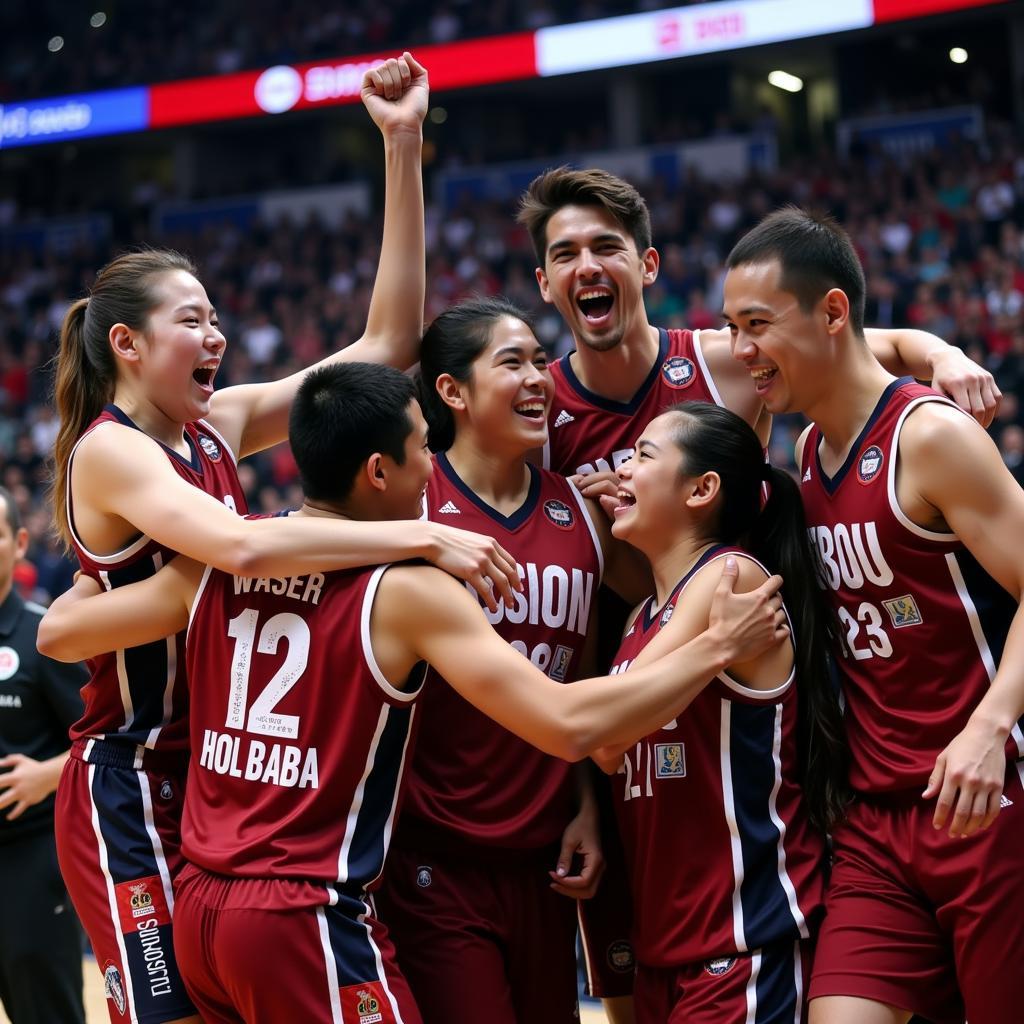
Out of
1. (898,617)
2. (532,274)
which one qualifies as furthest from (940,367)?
(532,274)

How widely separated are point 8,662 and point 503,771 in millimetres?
2645

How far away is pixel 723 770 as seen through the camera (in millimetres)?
3449

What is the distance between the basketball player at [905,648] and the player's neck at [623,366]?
665 mm

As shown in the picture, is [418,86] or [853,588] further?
[418,86]

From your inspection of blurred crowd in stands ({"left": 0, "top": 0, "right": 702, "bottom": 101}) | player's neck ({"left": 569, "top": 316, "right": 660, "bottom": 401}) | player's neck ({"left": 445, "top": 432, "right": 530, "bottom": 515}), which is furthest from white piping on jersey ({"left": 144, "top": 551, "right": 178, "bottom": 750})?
blurred crowd in stands ({"left": 0, "top": 0, "right": 702, "bottom": 101})

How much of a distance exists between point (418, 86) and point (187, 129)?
20925 millimetres

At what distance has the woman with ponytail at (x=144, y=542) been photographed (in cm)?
318

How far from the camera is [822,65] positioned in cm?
2398

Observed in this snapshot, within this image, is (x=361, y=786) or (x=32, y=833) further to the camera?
(x=32, y=833)

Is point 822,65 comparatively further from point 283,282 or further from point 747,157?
point 283,282

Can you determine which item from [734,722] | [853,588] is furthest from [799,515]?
[734,722]

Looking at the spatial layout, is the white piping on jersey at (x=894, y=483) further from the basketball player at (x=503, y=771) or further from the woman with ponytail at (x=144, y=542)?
the woman with ponytail at (x=144, y=542)

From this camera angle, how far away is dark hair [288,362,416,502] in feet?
10.5

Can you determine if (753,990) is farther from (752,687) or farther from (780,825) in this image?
(752,687)
